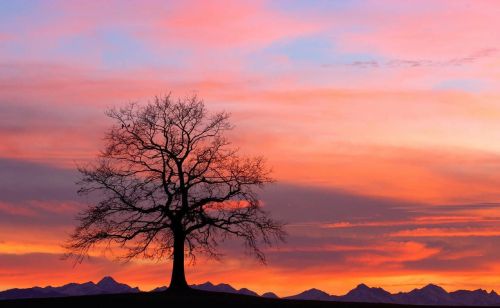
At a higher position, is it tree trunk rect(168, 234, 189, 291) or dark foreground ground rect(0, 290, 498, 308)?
tree trunk rect(168, 234, 189, 291)

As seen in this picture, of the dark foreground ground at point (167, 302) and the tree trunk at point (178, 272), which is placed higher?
the tree trunk at point (178, 272)

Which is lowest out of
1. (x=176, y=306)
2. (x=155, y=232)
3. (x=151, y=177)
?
(x=176, y=306)

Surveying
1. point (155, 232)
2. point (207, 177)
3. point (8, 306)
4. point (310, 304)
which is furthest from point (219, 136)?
point (8, 306)

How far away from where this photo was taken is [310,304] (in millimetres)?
57688

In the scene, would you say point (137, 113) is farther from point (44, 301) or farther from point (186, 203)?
point (44, 301)

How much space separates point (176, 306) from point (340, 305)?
11330 mm

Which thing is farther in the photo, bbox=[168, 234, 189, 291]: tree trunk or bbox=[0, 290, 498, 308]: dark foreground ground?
bbox=[168, 234, 189, 291]: tree trunk

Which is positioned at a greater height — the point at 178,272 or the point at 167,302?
the point at 178,272

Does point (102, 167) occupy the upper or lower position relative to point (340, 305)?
upper

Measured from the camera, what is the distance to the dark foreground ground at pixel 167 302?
54719 mm

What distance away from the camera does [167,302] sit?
181 ft

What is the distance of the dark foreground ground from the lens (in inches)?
2154

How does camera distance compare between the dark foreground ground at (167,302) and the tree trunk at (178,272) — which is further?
the tree trunk at (178,272)

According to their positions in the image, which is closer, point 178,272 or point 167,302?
point 167,302
